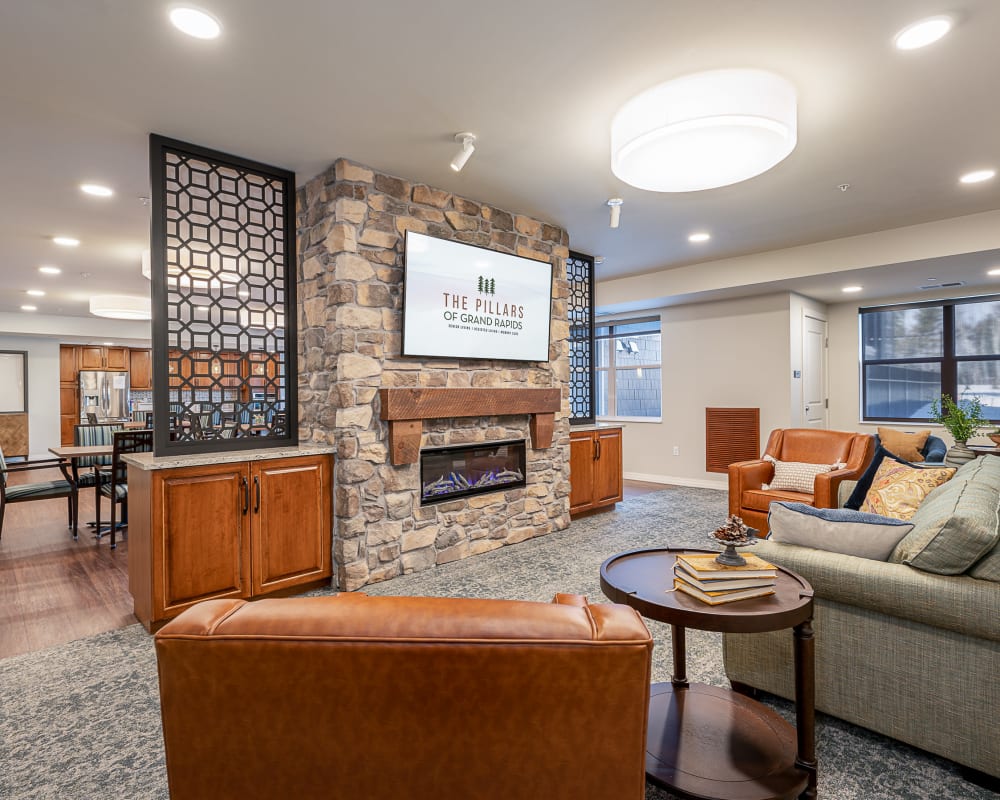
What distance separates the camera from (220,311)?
3271 mm

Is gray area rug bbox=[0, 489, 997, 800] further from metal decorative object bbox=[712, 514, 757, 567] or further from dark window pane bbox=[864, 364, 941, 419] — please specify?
dark window pane bbox=[864, 364, 941, 419]

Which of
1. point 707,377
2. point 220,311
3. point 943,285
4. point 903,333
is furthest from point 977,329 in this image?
point 220,311

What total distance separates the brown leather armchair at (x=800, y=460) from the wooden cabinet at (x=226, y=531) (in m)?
3.03

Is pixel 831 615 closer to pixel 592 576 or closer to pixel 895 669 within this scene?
pixel 895 669

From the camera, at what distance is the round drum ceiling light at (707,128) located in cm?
230

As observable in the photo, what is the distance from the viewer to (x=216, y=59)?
2.33 metres

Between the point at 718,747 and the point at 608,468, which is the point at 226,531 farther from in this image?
the point at 608,468

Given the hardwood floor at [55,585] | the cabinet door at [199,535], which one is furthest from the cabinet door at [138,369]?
the cabinet door at [199,535]

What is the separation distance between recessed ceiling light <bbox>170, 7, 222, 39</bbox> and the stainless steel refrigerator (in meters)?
9.79

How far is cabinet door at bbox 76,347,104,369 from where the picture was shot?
1019cm

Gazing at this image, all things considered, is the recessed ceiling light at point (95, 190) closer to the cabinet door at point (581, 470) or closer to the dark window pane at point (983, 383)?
the cabinet door at point (581, 470)

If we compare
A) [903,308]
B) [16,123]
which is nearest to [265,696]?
[16,123]

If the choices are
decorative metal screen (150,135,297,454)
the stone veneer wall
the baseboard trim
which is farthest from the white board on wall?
the baseboard trim

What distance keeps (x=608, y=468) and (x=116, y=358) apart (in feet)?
31.9
